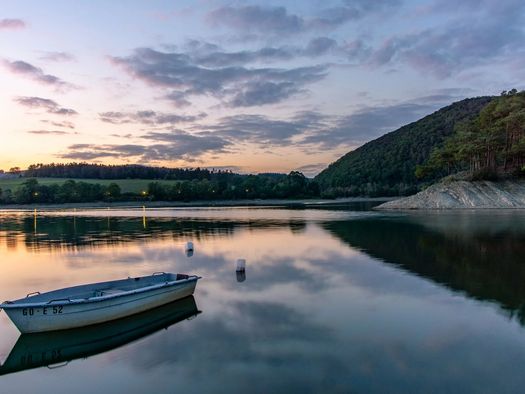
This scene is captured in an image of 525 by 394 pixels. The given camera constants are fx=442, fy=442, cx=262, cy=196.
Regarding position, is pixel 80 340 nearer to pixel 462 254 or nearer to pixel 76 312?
pixel 76 312

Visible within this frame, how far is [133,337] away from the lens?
15.9 meters

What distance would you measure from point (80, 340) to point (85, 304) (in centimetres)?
127

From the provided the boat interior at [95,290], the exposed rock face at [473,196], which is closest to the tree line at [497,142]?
the exposed rock face at [473,196]

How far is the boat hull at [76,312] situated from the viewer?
51.0 ft

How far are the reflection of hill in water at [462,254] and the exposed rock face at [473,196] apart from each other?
38.4m

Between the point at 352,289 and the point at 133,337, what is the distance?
1132 centimetres

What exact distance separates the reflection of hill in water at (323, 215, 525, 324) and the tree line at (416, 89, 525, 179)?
47166 millimetres

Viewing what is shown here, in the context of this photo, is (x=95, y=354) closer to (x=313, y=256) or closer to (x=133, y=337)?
(x=133, y=337)

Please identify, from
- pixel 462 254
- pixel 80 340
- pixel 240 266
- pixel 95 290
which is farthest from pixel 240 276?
pixel 462 254

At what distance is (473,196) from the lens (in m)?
90.5

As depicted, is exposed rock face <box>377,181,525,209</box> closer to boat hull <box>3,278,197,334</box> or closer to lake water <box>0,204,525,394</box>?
lake water <box>0,204,525,394</box>

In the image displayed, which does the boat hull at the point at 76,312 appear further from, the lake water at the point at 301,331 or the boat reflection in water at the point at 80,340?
the lake water at the point at 301,331

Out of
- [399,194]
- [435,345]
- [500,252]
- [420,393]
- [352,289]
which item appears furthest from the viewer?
[399,194]

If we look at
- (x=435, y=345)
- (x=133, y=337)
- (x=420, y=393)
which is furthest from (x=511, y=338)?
(x=133, y=337)
